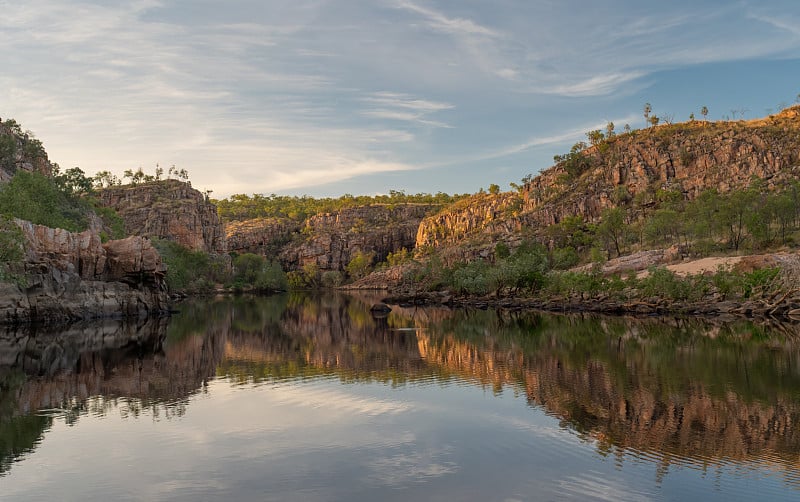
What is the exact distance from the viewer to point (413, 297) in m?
111

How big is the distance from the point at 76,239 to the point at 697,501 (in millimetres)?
71131

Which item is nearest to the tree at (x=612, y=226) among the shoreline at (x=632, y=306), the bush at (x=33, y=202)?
the shoreline at (x=632, y=306)

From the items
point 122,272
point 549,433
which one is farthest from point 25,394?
point 122,272

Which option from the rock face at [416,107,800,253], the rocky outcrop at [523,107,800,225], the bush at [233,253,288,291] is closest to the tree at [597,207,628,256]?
the rock face at [416,107,800,253]

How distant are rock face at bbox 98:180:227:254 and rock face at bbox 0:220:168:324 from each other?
103 m

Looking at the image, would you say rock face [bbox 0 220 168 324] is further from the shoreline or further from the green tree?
the green tree

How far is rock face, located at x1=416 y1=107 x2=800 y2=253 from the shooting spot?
142750 mm

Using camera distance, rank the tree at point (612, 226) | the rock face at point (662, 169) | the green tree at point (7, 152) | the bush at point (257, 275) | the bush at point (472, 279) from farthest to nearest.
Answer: the bush at point (257, 275), the rock face at point (662, 169), the tree at point (612, 226), the green tree at point (7, 152), the bush at point (472, 279)

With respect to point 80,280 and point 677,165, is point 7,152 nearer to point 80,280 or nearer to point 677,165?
point 80,280

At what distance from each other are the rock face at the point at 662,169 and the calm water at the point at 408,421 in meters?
116

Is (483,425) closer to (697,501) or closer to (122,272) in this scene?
(697,501)

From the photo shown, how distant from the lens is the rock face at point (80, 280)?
59.2 meters

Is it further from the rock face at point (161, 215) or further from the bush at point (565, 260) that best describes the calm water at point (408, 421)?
the rock face at point (161, 215)

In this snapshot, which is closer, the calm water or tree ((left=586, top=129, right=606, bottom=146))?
the calm water
